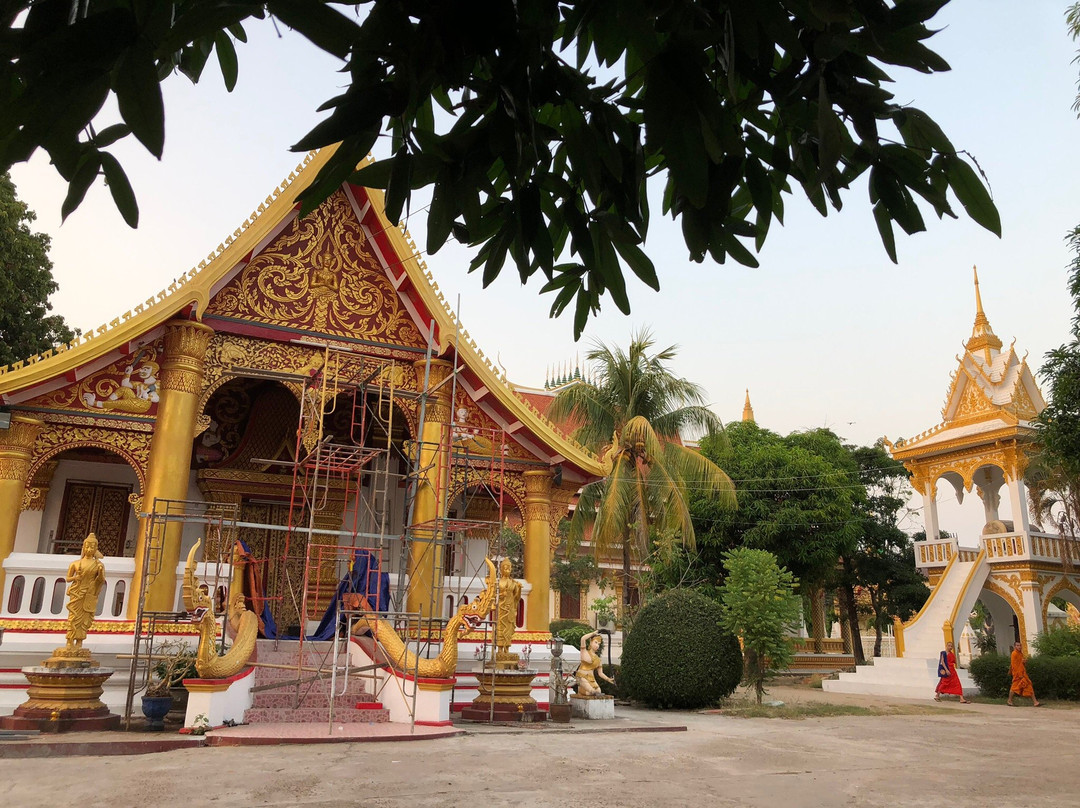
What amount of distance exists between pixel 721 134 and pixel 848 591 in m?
29.1

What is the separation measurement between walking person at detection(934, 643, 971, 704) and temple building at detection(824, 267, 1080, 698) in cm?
58

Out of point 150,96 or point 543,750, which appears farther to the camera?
point 543,750

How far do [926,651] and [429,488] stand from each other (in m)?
13.9

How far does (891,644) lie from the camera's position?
31.3 m

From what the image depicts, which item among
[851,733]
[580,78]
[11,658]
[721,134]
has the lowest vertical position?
[851,733]

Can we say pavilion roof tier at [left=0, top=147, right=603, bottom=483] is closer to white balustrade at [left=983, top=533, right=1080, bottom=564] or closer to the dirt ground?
the dirt ground

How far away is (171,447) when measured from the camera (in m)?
9.85

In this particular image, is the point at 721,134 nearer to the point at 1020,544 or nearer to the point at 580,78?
the point at 580,78

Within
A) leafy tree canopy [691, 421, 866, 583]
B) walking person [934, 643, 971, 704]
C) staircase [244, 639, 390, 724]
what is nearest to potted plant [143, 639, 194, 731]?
staircase [244, 639, 390, 724]

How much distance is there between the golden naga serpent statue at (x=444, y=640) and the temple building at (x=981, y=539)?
12.4m

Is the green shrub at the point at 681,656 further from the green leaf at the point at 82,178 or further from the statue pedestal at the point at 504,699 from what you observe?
the green leaf at the point at 82,178

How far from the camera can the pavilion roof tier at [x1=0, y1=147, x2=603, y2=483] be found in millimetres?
9719

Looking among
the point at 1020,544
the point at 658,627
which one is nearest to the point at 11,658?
the point at 658,627

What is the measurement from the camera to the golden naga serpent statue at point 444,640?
8953mm
